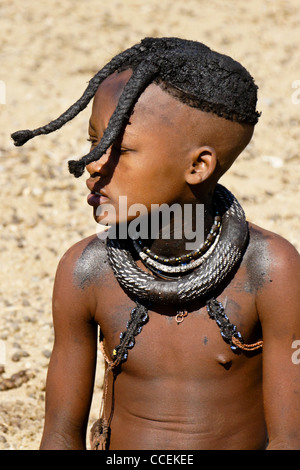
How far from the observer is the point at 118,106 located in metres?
2.57

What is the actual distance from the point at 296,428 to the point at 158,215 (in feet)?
3.07

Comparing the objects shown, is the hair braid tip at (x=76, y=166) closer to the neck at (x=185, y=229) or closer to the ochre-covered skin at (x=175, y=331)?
the ochre-covered skin at (x=175, y=331)

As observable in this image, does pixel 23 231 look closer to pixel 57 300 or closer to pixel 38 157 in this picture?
pixel 38 157

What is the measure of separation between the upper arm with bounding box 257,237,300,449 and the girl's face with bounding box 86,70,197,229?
490 mm

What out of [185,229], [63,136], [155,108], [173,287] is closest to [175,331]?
[173,287]

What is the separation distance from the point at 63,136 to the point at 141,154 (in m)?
4.95

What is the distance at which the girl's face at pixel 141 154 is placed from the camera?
103 inches

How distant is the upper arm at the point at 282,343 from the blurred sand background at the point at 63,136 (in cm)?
186

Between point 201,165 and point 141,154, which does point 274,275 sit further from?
point 141,154

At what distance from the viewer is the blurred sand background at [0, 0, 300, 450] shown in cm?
507

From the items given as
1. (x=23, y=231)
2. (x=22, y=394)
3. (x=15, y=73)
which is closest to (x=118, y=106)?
(x=22, y=394)

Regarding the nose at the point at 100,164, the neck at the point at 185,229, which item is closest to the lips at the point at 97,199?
the nose at the point at 100,164

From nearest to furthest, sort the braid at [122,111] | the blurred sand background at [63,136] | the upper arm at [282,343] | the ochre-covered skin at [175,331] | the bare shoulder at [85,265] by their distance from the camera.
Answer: the braid at [122,111]
the ochre-covered skin at [175,331]
the upper arm at [282,343]
the bare shoulder at [85,265]
the blurred sand background at [63,136]

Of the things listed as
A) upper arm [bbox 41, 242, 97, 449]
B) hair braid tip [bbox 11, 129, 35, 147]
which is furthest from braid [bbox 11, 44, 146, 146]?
upper arm [bbox 41, 242, 97, 449]
